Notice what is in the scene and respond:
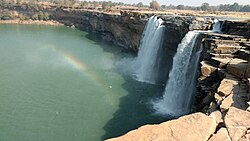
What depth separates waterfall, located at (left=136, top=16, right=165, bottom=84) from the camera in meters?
23.0

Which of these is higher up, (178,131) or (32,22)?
(178,131)

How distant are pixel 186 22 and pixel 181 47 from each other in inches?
160

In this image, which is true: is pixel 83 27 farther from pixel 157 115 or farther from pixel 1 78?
pixel 157 115

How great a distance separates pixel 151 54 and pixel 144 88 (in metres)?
4.84

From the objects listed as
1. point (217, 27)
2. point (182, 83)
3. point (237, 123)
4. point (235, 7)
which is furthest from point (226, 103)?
point (235, 7)

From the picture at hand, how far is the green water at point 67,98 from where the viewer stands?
1370 cm

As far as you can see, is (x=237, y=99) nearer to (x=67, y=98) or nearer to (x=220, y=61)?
(x=220, y=61)

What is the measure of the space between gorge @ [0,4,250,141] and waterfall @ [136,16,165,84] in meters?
0.08

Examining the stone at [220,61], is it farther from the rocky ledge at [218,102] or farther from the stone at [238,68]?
the stone at [238,68]

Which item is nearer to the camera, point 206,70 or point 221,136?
point 221,136

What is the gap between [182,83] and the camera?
1662cm

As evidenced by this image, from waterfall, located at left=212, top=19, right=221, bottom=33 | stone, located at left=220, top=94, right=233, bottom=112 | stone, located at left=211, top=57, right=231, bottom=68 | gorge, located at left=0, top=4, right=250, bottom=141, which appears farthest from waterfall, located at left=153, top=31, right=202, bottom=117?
stone, located at left=220, top=94, right=233, bottom=112

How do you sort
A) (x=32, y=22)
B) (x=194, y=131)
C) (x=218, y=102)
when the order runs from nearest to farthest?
(x=194, y=131)
(x=218, y=102)
(x=32, y=22)

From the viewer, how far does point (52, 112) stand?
1562cm
